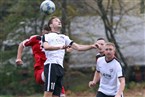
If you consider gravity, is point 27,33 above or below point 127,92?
above

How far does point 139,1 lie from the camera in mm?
20266

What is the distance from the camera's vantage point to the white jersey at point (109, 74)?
8.60m

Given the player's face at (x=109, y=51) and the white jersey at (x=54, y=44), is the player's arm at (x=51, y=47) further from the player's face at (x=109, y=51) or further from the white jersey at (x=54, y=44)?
the player's face at (x=109, y=51)

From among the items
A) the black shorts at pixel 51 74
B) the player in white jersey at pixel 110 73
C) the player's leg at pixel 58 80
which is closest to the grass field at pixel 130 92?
the player's leg at pixel 58 80

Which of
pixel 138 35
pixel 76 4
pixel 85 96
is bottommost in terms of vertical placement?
pixel 85 96

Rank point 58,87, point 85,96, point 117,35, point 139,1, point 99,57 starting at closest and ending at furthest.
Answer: point 99,57 < point 58,87 < point 85,96 < point 139,1 < point 117,35

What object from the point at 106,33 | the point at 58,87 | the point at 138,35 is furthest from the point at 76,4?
the point at 58,87

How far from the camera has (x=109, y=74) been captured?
342 inches

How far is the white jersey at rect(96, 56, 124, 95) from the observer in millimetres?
8595

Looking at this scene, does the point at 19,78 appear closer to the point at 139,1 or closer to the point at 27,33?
the point at 27,33

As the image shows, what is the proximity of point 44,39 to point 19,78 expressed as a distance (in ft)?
40.3

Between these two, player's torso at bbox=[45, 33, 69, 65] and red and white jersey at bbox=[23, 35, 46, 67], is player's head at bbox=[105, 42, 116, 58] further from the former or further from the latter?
red and white jersey at bbox=[23, 35, 46, 67]

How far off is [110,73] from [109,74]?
1.1 inches

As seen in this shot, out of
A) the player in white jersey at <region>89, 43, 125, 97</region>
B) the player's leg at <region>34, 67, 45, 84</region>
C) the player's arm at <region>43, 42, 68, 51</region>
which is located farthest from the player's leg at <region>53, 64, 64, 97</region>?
the player in white jersey at <region>89, 43, 125, 97</region>
